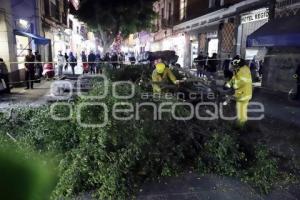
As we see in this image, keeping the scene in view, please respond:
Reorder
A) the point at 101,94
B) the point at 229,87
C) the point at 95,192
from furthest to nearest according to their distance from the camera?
the point at 229,87, the point at 101,94, the point at 95,192

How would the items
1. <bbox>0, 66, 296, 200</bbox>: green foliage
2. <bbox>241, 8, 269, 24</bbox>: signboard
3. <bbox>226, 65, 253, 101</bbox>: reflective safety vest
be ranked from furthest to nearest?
<bbox>241, 8, 269, 24</bbox>: signboard < <bbox>226, 65, 253, 101</bbox>: reflective safety vest < <bbox>0, 66, 296, 200</bbox>: green foliage

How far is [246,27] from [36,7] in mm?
12676

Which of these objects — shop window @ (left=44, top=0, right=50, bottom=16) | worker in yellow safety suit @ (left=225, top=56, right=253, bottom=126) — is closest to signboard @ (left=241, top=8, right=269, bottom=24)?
worker in yellow safety suit @ (left=225, top=56, right=253, bottom=126)

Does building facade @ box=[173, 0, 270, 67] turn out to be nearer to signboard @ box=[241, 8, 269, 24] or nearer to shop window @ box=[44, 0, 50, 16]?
signboard @ box=[241, 8, 269, 24]

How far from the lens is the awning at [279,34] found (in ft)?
32.6

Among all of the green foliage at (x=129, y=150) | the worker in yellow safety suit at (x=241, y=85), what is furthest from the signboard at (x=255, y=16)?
the green foliage at (x=129, y=150)

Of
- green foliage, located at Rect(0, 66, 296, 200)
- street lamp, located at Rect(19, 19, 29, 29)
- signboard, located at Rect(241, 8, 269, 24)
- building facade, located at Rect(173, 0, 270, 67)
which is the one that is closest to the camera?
green foliage, located at Rect(0, 66, 296, 200)

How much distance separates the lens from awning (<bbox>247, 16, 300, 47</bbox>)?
992 centimetres

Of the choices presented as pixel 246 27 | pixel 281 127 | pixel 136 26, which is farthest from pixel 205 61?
pixel 281 127

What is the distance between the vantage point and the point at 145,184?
416 cm

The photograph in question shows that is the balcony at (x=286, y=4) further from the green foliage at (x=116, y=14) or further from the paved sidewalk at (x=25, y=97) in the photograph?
the green foliage at (x=116, y=14)

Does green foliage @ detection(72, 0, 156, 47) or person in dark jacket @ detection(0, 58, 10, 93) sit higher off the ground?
green foliage @ detection(72, 0, 156, 47)

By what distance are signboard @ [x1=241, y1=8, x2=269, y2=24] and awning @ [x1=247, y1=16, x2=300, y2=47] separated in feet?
7.16

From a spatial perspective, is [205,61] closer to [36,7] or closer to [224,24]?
[224,24]
